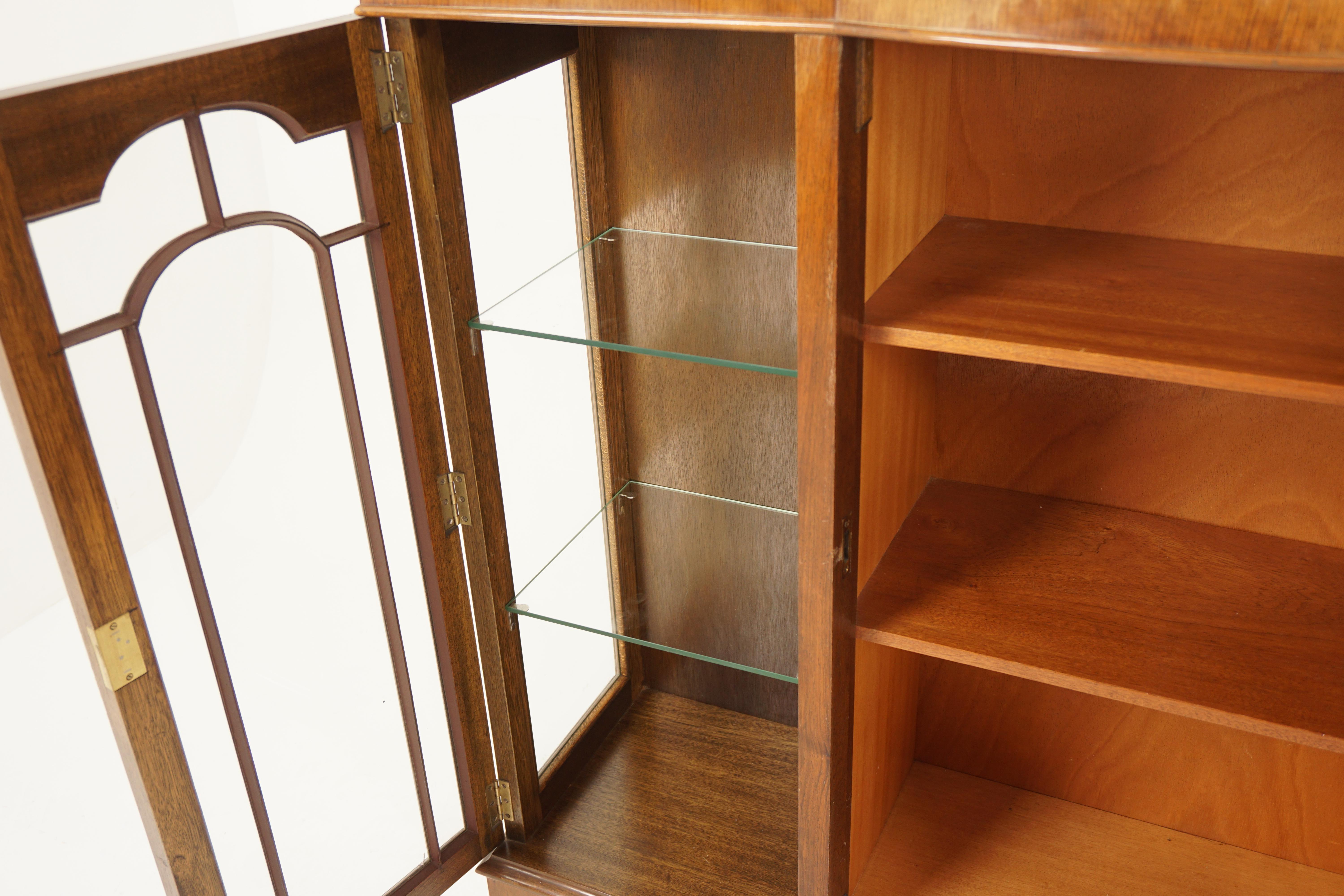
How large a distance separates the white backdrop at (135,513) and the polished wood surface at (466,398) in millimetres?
53

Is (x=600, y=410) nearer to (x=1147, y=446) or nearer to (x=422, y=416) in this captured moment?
(x=422, y=416)

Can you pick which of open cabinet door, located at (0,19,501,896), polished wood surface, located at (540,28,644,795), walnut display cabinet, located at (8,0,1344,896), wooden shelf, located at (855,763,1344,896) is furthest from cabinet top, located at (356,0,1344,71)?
wooden shelf, located at (855,763,1344,896)

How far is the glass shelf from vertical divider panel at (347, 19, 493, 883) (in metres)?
0.26

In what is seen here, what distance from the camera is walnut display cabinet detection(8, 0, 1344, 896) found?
0.95 meters

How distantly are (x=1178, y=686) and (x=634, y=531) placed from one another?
84 cm

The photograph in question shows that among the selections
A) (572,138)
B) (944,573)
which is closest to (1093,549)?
(944,573)

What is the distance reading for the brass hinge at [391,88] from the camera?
3.72 ft

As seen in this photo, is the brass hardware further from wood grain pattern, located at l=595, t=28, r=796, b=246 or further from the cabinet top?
wood grain pattern, located at l=595, t=28, r=796, b=246

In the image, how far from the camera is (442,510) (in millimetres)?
1344

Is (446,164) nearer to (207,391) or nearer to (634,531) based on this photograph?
(207,391)

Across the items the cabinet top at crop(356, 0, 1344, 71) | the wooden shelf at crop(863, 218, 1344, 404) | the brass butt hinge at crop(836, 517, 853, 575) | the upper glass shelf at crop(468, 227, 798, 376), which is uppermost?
the cabinet top at crop(356, 0, 1344, 71)

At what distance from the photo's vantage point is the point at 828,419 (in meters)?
1.04

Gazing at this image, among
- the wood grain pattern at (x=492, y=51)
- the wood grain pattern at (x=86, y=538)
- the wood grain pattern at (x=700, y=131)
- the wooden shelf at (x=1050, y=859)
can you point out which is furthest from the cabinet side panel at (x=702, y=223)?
the wood grain pattern at (x=86, y=538)

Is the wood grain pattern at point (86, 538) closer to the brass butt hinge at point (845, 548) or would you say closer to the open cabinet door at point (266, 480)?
the open cabinet door at point (266, 480)
